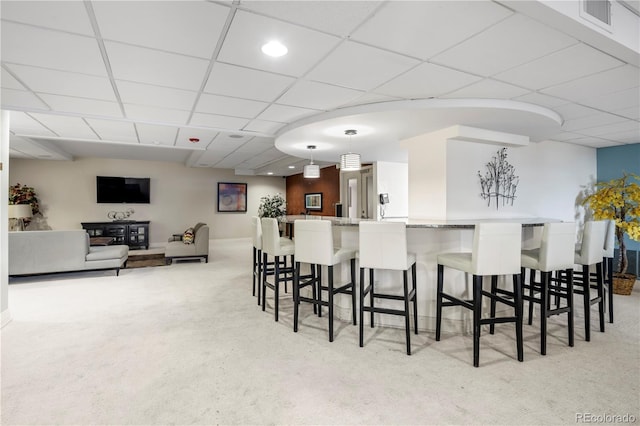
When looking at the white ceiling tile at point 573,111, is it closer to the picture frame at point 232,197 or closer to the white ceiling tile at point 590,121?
the white ceiling tile at point 590,121

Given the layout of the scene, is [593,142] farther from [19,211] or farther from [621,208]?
[19,211]

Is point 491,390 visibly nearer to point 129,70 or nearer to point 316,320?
point 316,320

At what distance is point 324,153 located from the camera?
5.90 metres

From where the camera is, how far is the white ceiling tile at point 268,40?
192 centimetres

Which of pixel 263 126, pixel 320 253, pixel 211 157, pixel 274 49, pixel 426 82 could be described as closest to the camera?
pixel 274 49

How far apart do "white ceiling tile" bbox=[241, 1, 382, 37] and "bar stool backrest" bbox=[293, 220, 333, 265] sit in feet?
5.41

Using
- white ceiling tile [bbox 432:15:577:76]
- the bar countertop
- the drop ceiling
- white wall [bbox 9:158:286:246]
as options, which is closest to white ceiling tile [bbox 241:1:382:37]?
the drop ceiling

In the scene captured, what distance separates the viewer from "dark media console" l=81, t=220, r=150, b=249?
27.5 feet

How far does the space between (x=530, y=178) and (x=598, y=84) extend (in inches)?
96.5

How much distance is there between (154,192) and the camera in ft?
30.8

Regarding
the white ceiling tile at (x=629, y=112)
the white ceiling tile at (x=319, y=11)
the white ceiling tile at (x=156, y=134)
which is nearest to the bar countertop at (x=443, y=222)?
the white ceiling tile at (x=629, y=112)

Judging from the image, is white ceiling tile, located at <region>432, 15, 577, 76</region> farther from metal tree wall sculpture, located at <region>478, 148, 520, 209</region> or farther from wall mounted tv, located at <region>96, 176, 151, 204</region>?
wall mounted tv, located at <region>96, 176, 151, 204</region>

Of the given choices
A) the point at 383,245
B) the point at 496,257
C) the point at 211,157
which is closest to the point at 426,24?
the point at 383,245

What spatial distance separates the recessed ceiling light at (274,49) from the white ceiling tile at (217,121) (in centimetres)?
185
